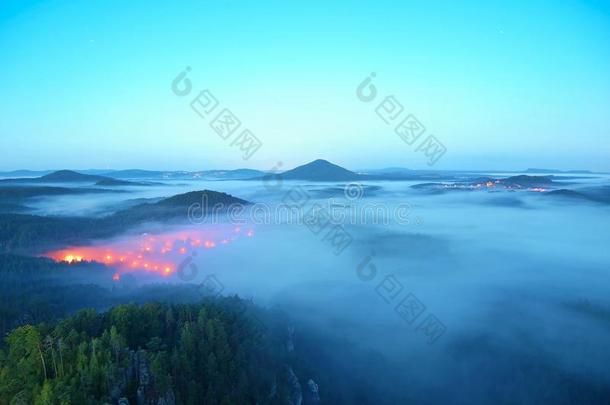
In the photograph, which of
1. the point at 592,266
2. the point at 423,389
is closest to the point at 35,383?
the point at 423,389

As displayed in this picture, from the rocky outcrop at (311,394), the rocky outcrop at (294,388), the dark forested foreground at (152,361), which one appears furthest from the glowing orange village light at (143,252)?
the rocky outcrop at (311,394)

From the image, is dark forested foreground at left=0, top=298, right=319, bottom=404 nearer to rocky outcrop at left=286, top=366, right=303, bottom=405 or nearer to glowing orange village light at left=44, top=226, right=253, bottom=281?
rocky outcrop at left=286, top=366, right=303, bottom=405

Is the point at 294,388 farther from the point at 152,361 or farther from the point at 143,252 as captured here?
the point at 143,252

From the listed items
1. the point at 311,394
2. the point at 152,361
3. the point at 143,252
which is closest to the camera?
the point at 152,361

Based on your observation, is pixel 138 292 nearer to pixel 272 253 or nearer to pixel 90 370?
pixel 90 370

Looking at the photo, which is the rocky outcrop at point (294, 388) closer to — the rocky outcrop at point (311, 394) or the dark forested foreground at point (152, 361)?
the dark forested foreground at point (152, 361)

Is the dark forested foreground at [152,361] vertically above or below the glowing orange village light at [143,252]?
above

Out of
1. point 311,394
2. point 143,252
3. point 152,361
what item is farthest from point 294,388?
point 143,252

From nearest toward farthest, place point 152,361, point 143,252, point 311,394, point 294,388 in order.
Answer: point 152,361
point 294,388
point 311,394
point 143,252

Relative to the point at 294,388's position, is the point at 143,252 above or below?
above
